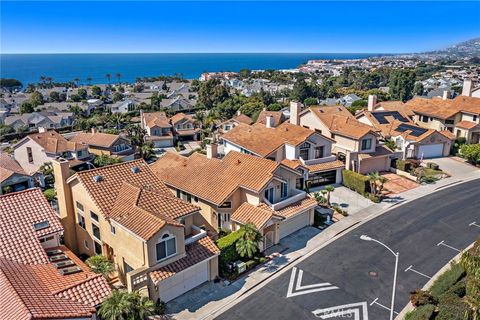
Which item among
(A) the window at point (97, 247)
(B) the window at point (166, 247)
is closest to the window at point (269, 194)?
(B) the window at point (166, 247)

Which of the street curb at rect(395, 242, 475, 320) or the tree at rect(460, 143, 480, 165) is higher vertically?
the tree at rect(460, 143, 480, 165)

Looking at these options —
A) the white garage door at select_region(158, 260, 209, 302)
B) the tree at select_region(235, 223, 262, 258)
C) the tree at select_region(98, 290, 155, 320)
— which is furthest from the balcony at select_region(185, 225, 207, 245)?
the tree at select_region(98, 290, 155, 320)

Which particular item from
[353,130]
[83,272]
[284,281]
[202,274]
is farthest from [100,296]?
[353,130]

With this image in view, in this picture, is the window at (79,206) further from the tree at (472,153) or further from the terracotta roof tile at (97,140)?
the tree at (472,153)

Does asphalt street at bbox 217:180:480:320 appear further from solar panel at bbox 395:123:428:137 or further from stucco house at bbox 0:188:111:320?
solar panel at bbox 395:123:428:137

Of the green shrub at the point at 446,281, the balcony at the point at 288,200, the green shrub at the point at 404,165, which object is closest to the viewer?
the green shrub at the point at 446,281
